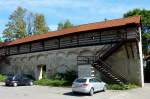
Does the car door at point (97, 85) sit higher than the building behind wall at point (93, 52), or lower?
lower

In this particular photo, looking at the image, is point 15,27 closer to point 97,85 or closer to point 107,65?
point 107,65

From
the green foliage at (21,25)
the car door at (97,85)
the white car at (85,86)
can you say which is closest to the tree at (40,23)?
the green foliage at (21,25)

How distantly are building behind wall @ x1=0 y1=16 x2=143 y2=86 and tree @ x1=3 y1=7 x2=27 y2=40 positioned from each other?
21.0m

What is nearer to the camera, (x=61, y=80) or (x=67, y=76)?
(x=61, y=80)

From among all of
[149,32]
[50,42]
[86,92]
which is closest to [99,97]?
[86,92]

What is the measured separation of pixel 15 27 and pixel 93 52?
36.5 meters

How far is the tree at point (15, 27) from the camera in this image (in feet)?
235

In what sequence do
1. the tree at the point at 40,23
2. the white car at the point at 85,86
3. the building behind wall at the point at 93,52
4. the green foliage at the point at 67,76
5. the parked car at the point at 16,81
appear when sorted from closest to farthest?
the white car at the point at 85,86, the building behind wall at the point at 93,52, the parked car at the point at 16,81, the green foliage at the point at 67,76, the tree at the point at 40,23

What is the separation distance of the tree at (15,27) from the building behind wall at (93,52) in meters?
21.0

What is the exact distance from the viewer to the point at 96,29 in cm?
3938

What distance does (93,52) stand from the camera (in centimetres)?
3969

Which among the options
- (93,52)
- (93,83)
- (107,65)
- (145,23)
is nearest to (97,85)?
(93,83)

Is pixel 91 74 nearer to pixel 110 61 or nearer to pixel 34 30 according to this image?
pixel 110 61

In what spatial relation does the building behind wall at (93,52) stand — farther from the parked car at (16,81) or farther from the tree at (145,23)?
the tree at (145,23)
